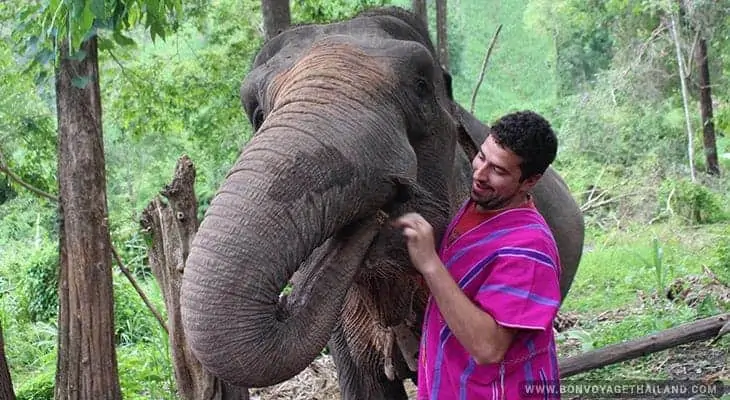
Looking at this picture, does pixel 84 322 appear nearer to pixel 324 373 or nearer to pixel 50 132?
pixel 324 373

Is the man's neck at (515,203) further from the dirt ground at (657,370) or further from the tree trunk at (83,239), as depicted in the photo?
the dirt ground at (657,370)

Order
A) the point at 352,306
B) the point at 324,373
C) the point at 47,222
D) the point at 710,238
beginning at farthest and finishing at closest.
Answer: the point at 47,222, the point at 710,238, the point at 324,373, the point at 352,306

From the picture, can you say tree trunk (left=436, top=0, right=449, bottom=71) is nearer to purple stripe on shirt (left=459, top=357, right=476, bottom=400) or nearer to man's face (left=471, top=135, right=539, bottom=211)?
man's face (left=471, top=135, right=539, bottom=211)

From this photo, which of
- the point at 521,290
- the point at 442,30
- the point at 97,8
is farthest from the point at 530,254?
the point at 442,30

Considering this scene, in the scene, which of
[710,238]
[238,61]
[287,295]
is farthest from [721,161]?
[287,295]

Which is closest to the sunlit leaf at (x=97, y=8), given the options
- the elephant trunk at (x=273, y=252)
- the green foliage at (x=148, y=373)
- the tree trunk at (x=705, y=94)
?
the elephant trunk at (x=273, y=252)

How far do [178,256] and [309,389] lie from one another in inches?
121

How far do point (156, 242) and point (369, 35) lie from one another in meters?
1.50

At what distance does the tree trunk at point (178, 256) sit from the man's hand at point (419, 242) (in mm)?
1427

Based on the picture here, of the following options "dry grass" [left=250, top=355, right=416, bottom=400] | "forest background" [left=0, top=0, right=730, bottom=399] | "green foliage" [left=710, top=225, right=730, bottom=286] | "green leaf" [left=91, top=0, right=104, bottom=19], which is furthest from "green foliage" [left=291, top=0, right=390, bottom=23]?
"green leaf" [left=91, top=0, right=104, bottom=19]

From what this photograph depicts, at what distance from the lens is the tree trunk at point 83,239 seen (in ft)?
14.5

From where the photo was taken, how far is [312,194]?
2.31 m

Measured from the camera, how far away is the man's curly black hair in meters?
2.47

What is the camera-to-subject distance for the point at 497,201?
2.58 metres
